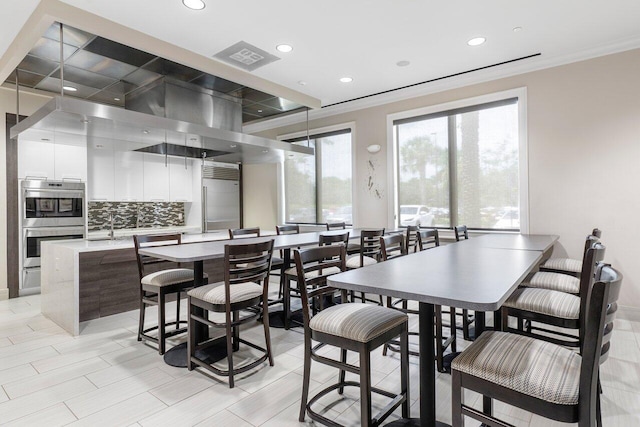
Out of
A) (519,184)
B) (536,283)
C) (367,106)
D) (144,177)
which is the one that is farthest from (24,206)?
(519,184)

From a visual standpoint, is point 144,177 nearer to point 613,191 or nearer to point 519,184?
point 519,184

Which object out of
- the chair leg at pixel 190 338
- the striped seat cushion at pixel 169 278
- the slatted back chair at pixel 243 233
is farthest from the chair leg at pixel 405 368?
the slatted back chair at pixel 243 233

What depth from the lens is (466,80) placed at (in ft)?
15.0

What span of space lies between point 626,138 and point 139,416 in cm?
500

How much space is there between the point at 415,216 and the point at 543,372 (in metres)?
4.06

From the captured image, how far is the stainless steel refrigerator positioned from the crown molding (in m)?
1.43

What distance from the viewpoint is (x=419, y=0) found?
9.40 feet

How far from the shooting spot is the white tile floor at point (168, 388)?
195cm

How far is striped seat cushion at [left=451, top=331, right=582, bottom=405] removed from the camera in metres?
1.15

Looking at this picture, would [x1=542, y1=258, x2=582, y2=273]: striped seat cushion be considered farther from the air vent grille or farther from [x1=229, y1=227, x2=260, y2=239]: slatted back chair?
the air vent grille

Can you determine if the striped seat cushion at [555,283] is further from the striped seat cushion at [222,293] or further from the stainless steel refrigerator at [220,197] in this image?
the stainless steel refrigerator at [220,197]

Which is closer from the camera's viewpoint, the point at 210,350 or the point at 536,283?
the point at 536,283

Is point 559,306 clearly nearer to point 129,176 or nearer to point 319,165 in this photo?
point 319,165

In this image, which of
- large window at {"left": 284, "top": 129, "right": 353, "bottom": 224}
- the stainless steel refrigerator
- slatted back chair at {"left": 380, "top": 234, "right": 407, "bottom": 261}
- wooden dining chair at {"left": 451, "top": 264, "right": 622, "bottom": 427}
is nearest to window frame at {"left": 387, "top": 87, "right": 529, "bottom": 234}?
large window at {"left": 284, "top": 129, "right": 353, "bottom": 224}
